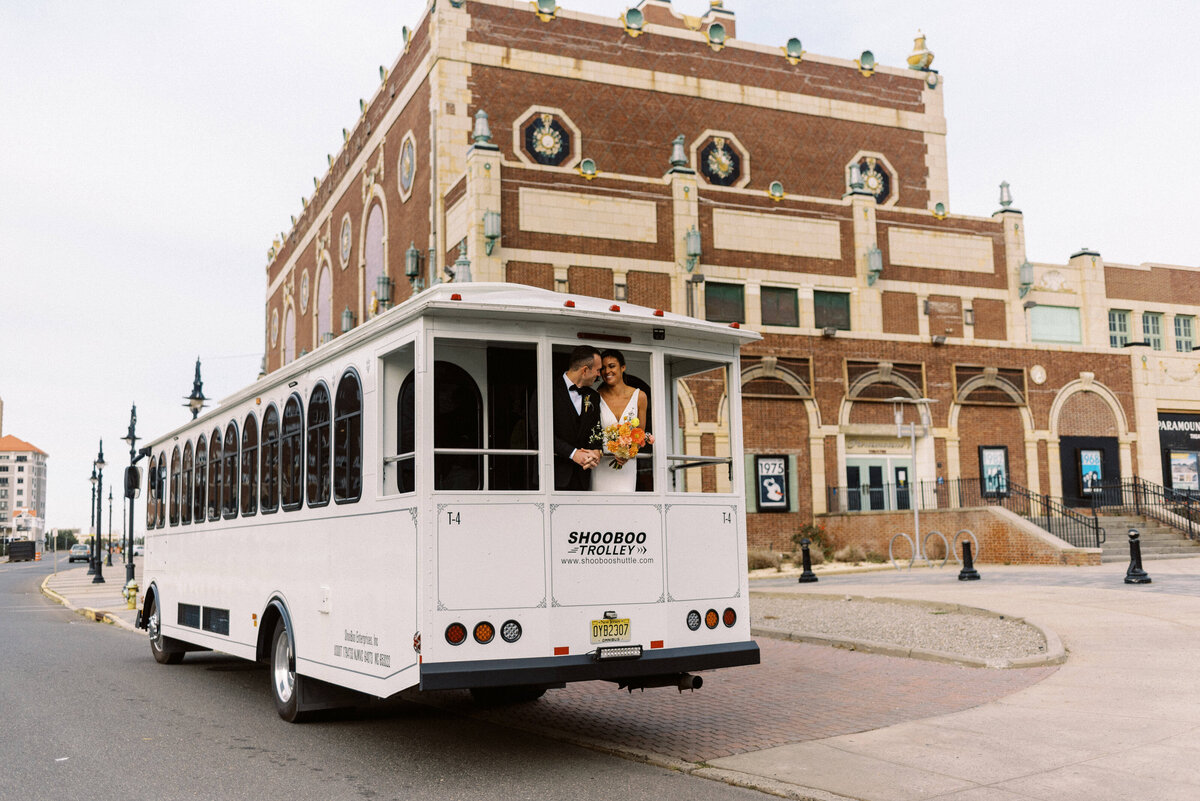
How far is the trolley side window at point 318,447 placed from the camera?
866 cm

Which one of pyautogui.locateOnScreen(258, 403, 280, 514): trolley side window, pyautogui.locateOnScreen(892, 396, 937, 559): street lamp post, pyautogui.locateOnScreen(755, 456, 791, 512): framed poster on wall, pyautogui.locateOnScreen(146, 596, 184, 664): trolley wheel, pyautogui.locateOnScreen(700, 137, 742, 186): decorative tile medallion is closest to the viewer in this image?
pyautogui.locateOnScreen(258, 403, 280, 514): trolley side window

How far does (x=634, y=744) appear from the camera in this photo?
26.5 ft

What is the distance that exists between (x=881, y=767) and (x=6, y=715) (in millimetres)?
7928

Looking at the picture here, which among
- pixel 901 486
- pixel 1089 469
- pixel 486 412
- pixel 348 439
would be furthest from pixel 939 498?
pixel 348 439

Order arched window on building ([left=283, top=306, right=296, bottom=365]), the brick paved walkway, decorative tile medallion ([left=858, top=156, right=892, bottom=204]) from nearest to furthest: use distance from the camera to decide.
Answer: the brick paved walkway → decorative tile medallion ([left=858, top=156, right=892, bottom=204]) → arched window on building ([left=283, top=306, right=296, bottom=365])

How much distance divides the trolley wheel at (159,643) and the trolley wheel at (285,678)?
15.1 feet

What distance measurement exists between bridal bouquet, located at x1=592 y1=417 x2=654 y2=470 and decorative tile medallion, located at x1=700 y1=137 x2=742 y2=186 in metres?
30.8

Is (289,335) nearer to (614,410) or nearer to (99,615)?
(99,615)

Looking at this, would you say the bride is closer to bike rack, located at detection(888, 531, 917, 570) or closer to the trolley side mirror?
the trolley side mirror

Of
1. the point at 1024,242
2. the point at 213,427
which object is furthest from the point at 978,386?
the point at 213,427

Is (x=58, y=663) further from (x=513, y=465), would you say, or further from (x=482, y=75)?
(x=482, y=75)

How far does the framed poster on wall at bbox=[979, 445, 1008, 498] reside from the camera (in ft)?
114

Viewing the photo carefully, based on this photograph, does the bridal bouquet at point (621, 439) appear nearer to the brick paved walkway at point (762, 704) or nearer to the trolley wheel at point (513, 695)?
the brick paved walkway at point (762, 704)

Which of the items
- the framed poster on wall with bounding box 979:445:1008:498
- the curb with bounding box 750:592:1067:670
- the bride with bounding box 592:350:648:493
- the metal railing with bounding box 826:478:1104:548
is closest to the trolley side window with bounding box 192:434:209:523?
the bride with bounding box 592:350:648:493
